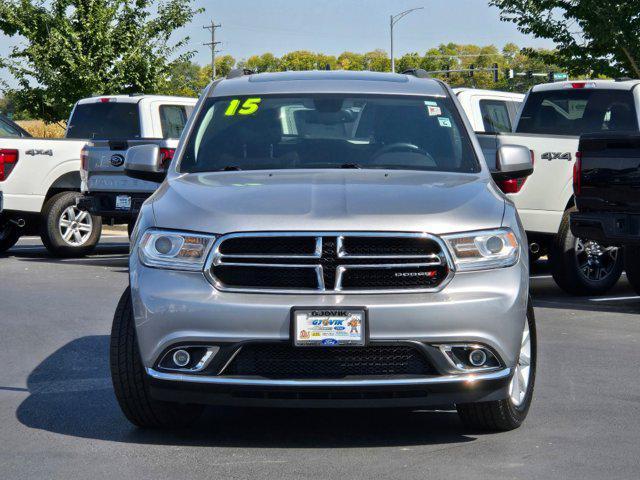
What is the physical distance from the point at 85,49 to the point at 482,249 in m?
25.5

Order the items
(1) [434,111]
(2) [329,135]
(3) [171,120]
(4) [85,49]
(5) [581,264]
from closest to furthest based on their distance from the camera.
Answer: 1. (2) [329,135]
2. (1) [434,111]
3. (5) [581,264]
4. (3) [171,120]
5. (4) [85,49]

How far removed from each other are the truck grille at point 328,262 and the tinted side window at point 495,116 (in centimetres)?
1100

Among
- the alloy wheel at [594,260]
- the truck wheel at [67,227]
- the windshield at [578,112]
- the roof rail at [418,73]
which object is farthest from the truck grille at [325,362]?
the truck wheel at [67,227]

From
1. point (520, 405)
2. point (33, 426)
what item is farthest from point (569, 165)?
→ point (33, 426)

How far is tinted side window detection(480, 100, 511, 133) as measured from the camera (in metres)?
16.9

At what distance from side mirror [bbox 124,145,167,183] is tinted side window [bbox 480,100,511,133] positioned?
9.72 metres

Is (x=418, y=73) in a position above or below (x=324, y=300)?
above

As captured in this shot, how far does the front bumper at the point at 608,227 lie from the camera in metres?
11.1

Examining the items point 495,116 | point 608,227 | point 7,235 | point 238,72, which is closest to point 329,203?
point 238,72

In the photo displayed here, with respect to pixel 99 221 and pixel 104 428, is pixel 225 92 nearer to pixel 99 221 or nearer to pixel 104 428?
pixel 104 428

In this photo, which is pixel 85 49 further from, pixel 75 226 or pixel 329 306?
pixel 329 306

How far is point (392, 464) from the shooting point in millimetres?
5922

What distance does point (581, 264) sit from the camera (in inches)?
518

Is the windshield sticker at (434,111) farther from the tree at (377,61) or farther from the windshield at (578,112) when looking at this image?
the tree at (377,61)
